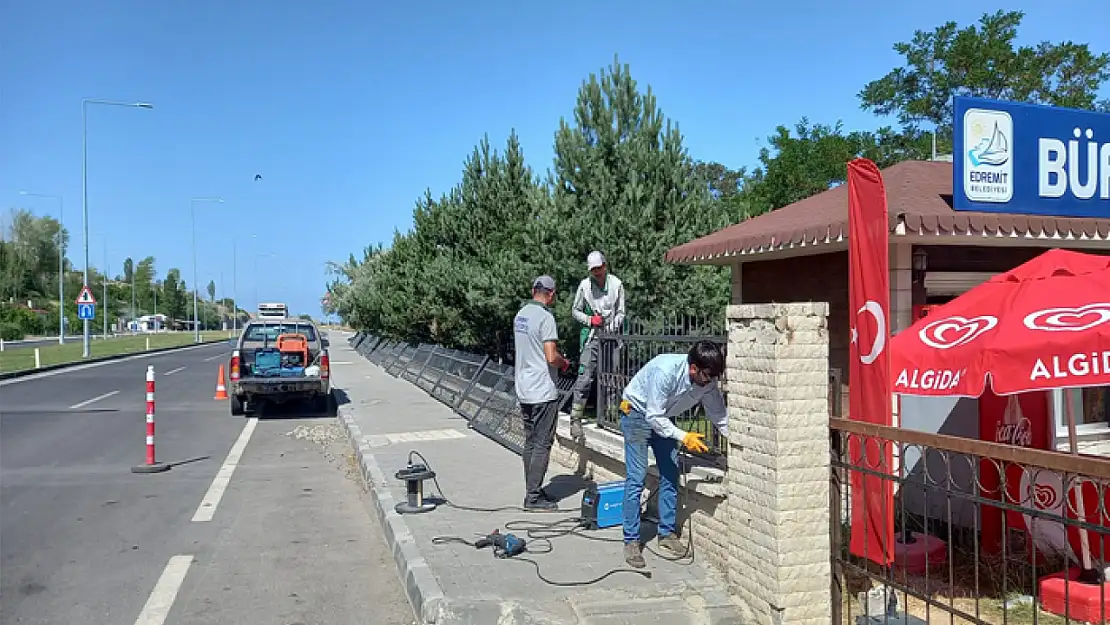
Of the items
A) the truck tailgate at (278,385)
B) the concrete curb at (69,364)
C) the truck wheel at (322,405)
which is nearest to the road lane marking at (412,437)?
the truck tailgate at (278,385)

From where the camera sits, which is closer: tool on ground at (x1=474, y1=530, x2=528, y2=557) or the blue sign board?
tool on ground at (x1=474, y1=530, x2=528, y2=557)

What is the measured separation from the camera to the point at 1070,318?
4492mm

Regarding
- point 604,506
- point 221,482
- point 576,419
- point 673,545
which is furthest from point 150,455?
point 673,545

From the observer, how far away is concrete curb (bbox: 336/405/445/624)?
4953 mm

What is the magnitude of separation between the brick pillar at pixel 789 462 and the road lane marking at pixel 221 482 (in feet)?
17.9

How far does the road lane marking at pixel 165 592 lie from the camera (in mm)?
5125

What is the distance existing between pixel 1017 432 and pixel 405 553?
448cm

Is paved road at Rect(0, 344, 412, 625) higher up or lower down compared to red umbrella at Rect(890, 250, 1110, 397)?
lower down

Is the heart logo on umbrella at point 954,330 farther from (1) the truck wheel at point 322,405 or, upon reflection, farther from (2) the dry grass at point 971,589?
(1) the truck wheel at point 322,405

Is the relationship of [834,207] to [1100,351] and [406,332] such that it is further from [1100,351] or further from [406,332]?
[406,332]

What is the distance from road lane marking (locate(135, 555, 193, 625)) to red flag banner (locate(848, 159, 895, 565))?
4247mm

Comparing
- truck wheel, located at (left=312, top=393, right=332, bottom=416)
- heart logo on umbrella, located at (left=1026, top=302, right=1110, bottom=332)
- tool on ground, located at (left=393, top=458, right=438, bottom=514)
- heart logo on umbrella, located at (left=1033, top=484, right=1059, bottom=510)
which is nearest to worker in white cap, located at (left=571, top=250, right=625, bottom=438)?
tool on ground, located at (left=393, top=458, right=438, bottom=514)

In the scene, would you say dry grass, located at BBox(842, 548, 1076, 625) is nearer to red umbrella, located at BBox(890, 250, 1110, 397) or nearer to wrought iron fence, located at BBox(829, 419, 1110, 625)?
wrought iron fence, located at BBox(829, 419, 1110, 625)

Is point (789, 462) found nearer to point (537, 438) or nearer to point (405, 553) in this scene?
point (405, 553)
